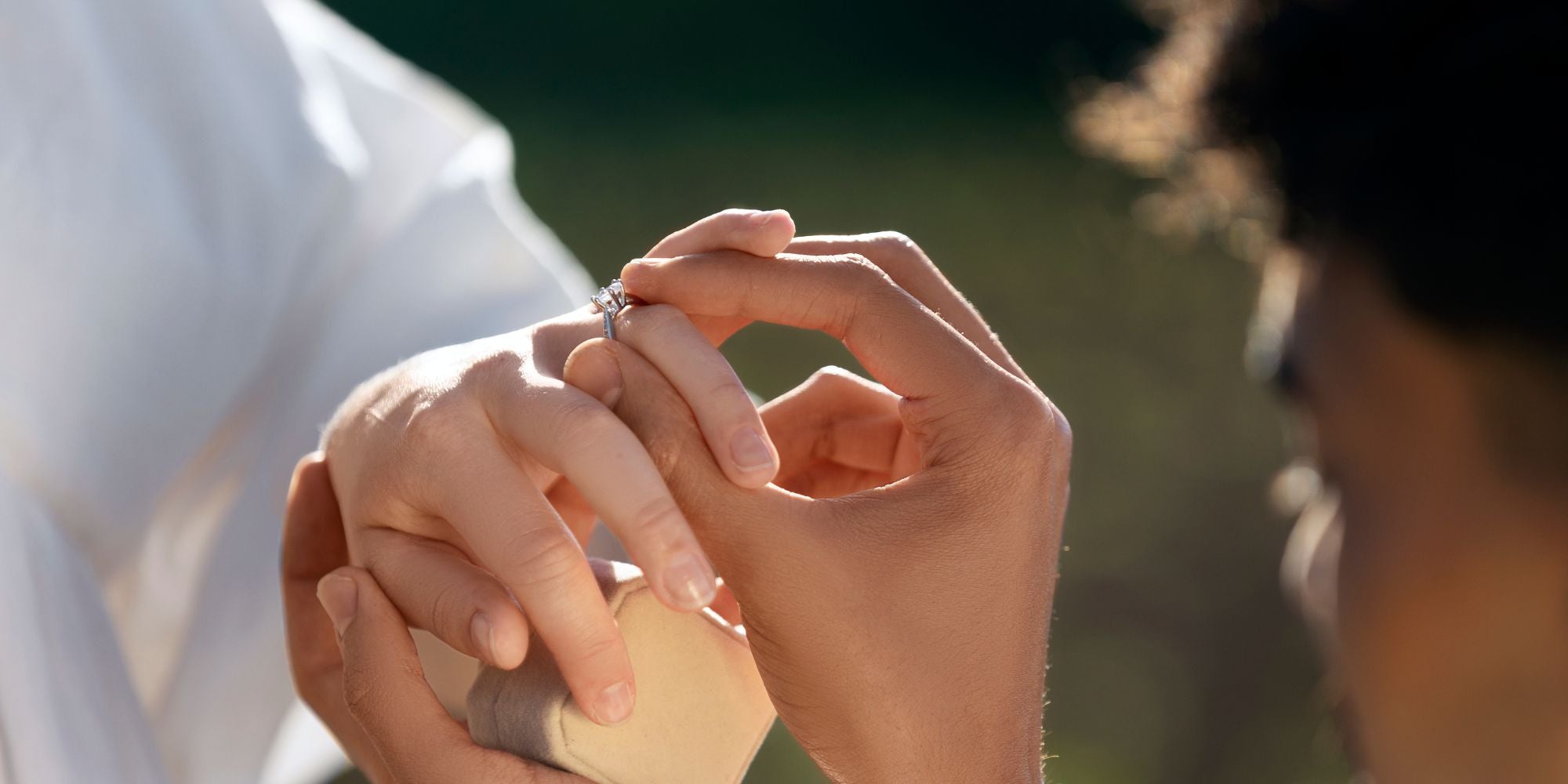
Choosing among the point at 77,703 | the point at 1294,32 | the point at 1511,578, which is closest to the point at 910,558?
the point at 77,703

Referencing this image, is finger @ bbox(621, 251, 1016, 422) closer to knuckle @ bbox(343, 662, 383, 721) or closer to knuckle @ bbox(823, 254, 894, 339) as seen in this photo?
knuckle @ bbox(823, 254, 894, 339)

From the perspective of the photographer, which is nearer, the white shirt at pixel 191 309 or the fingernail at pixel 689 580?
the fingernail at pixel 689 580

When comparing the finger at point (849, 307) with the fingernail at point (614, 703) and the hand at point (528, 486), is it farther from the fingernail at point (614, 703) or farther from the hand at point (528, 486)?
the fingernail at point (614, 703)

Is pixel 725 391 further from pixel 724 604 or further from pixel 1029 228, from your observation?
pixel 1029 228

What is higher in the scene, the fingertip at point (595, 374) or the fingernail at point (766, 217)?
the fingernail at point (766, 217)

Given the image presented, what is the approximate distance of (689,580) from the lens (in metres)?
0.58

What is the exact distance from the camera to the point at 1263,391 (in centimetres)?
395

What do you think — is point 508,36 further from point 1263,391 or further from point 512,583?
point 512,583

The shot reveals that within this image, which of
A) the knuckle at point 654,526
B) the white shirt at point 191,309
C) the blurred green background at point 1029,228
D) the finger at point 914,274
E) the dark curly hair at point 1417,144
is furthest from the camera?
the blurred green background at point 1029,228

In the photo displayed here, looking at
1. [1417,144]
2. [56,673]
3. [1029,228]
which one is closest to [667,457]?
[56,673]

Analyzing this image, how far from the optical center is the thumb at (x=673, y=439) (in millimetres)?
613

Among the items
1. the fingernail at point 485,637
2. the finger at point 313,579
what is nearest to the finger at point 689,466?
the fingernail at point 485,637

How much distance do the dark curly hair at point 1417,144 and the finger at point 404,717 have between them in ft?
3.03

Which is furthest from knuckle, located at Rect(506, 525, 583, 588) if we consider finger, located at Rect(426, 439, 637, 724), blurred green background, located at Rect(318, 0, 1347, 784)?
blurred green background, located at Rect(318, 0, 1347, 784)
